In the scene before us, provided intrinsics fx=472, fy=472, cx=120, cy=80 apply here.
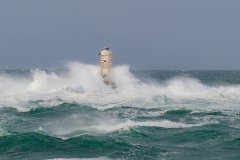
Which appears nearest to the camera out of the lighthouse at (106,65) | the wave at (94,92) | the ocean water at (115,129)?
the ocean water at (115,129)

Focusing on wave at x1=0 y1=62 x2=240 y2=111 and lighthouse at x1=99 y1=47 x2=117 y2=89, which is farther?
lighthouse at x1=99 y1=47 x2=117 y2=89

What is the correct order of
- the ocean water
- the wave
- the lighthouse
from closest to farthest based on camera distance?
the ocean water
the wave
the lighthouse

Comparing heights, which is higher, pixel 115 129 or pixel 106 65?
pixel 106 65

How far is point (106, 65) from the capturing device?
38438mm

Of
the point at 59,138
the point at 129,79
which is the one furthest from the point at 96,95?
the point at 59,138

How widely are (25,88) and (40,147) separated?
27925 millimetres

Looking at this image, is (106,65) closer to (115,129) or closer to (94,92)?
(94,92)

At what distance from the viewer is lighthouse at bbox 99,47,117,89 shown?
38.0 metres

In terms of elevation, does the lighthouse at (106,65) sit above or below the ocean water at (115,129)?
above

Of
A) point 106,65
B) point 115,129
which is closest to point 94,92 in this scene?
point 106,65

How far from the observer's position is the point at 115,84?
40.8 metres

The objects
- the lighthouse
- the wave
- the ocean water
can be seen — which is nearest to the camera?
the ocean water

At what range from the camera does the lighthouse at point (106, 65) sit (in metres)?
38.0

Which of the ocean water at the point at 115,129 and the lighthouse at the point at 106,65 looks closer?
the ocean water at the point at 115,129
